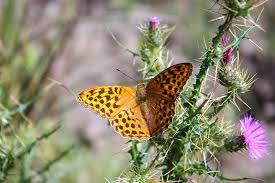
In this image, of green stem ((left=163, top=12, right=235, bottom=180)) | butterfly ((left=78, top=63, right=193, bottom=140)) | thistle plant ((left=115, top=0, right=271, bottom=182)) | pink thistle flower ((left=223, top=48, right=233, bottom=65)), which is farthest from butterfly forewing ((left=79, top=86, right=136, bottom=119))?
pink thistle flower ((left=223, top=48, right=233, bottom=65))

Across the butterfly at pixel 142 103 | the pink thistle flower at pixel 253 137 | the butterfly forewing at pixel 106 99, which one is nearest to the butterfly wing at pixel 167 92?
the butterfly at pixel 142 103

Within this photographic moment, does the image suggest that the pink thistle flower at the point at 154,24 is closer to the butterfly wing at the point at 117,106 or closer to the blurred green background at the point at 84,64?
the butterfly wing at the point at 117,106

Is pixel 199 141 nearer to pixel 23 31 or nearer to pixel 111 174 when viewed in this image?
pixel 111 174

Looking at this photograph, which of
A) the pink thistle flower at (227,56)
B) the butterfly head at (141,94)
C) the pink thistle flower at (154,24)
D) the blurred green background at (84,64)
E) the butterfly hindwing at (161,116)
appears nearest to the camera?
the butterfly hindwing at (161,116)

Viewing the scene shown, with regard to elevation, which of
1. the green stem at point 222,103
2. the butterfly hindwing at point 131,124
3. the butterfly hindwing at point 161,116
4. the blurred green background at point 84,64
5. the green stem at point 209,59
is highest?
the green stem at point 209,59

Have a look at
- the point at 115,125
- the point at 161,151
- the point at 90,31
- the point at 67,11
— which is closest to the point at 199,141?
the point at 161,151

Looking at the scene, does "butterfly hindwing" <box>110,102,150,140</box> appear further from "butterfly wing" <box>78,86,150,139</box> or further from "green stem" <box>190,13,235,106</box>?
"green stem" <box>190,13,235,106</box>

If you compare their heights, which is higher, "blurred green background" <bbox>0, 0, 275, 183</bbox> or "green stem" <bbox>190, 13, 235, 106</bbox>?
"green stem" <bbox>190, 13, 235, 106</bbox>
